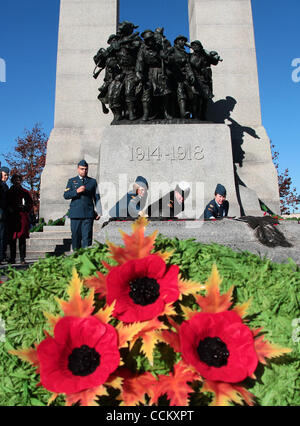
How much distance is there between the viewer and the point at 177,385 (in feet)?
3.84

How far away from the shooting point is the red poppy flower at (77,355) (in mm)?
1115

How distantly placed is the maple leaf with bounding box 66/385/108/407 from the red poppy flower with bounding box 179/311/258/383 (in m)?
0.30

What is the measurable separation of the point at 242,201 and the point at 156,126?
3.78 metres

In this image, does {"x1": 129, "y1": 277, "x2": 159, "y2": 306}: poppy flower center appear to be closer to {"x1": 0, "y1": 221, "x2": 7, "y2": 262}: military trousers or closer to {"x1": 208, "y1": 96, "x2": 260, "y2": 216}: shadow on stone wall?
{"x1": 0, "y1": 221, "x2": 7, "y2": 262}: military trousers

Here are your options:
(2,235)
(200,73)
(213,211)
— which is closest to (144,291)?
(213,211)

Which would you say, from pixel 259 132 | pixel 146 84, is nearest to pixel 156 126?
pixel 146 84

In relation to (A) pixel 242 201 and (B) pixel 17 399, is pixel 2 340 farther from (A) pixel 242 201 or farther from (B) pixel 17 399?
(A) pixel 242 201

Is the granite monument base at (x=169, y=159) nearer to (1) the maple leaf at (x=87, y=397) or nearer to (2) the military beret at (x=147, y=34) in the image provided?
(2) the military beret at (x=147, y=34)

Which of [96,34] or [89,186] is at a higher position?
[96,34]

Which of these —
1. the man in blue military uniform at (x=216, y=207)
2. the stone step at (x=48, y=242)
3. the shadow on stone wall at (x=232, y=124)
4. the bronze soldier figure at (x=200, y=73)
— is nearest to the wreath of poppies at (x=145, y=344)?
the man in blue military uniform at (x=216, y=207)

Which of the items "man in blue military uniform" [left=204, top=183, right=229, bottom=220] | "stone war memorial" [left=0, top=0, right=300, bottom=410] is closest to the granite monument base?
"stone war memorial" [left=0, top=0, right=300, bottom=410]

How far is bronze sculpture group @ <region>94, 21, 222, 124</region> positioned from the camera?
10.8 meters

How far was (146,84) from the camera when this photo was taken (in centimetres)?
1096

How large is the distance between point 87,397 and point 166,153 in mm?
9297
